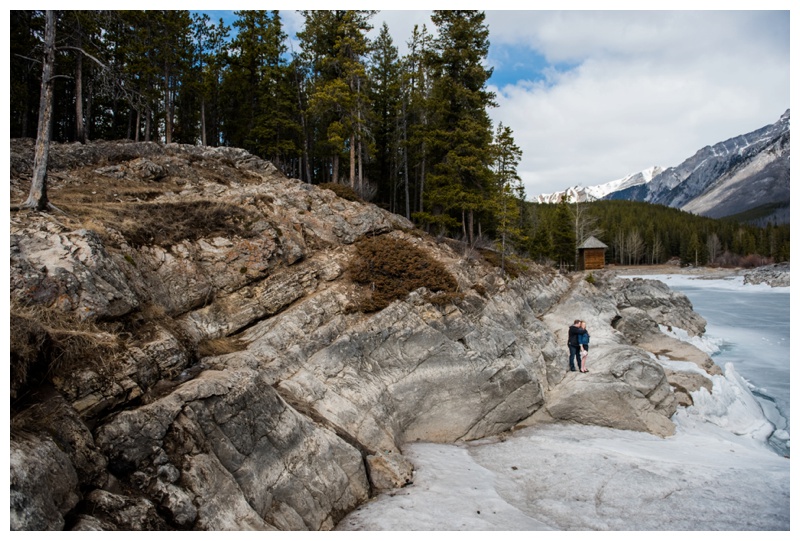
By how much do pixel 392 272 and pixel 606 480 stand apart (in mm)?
A: 8964

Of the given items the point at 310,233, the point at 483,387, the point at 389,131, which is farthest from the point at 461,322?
the point at 389,131

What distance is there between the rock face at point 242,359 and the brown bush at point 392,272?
0.47 metres

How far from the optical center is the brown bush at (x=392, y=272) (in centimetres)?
1445

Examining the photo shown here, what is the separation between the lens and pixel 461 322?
49.0 ft

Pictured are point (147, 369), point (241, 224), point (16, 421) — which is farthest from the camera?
point (241, 224)

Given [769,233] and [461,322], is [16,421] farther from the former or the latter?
[769,233]

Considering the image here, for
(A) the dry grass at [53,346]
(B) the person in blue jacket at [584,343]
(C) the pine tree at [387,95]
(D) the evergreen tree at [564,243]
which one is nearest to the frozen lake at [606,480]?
(B) the person in blue jacket at [584,343]

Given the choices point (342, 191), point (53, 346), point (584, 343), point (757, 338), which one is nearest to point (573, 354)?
point (584, 343)

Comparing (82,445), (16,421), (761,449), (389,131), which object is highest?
(389,131)

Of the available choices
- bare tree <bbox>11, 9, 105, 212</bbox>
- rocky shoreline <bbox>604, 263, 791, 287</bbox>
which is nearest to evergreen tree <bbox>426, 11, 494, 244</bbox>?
bare tree <bbox>11, 9, 105, 212</bbox>

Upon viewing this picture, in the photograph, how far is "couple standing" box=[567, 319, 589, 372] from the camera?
1522cm

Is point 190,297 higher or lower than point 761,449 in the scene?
higher

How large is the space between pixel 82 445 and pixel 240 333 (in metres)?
6.07

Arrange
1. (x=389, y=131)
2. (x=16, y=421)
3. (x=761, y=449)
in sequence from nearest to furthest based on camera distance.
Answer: (x=16, y=421)
(x=761, y=449)
(x=389, y=131)
